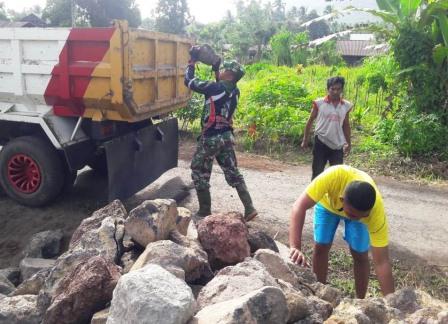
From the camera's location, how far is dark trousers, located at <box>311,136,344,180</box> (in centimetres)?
548

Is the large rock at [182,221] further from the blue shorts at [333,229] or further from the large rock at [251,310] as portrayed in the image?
the large rock at [251,310]

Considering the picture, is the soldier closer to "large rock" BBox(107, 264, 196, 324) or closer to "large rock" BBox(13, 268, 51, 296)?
"large rock" BBox(13, 268, 51, 296)

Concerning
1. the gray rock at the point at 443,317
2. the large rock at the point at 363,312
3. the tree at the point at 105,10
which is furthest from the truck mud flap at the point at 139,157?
the tree at the point at 105,10

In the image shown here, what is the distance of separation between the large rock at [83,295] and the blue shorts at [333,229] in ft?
5.74

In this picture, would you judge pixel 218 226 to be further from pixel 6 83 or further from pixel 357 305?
pixel 6 83

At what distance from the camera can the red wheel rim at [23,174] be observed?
540 cm

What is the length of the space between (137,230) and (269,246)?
1.01 metres

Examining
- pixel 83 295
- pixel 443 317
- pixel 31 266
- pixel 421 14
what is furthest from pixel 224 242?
pixel 421 14

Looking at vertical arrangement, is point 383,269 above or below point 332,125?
below

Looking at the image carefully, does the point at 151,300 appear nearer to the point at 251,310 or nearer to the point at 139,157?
the point at 251,310

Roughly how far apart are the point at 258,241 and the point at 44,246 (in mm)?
2155

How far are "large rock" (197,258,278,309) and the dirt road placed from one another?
6.21 ft

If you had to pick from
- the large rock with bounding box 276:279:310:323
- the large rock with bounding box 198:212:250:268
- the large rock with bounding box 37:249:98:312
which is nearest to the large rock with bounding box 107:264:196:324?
the large rock with bounding box 276:279:310:323

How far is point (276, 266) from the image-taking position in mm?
2889
